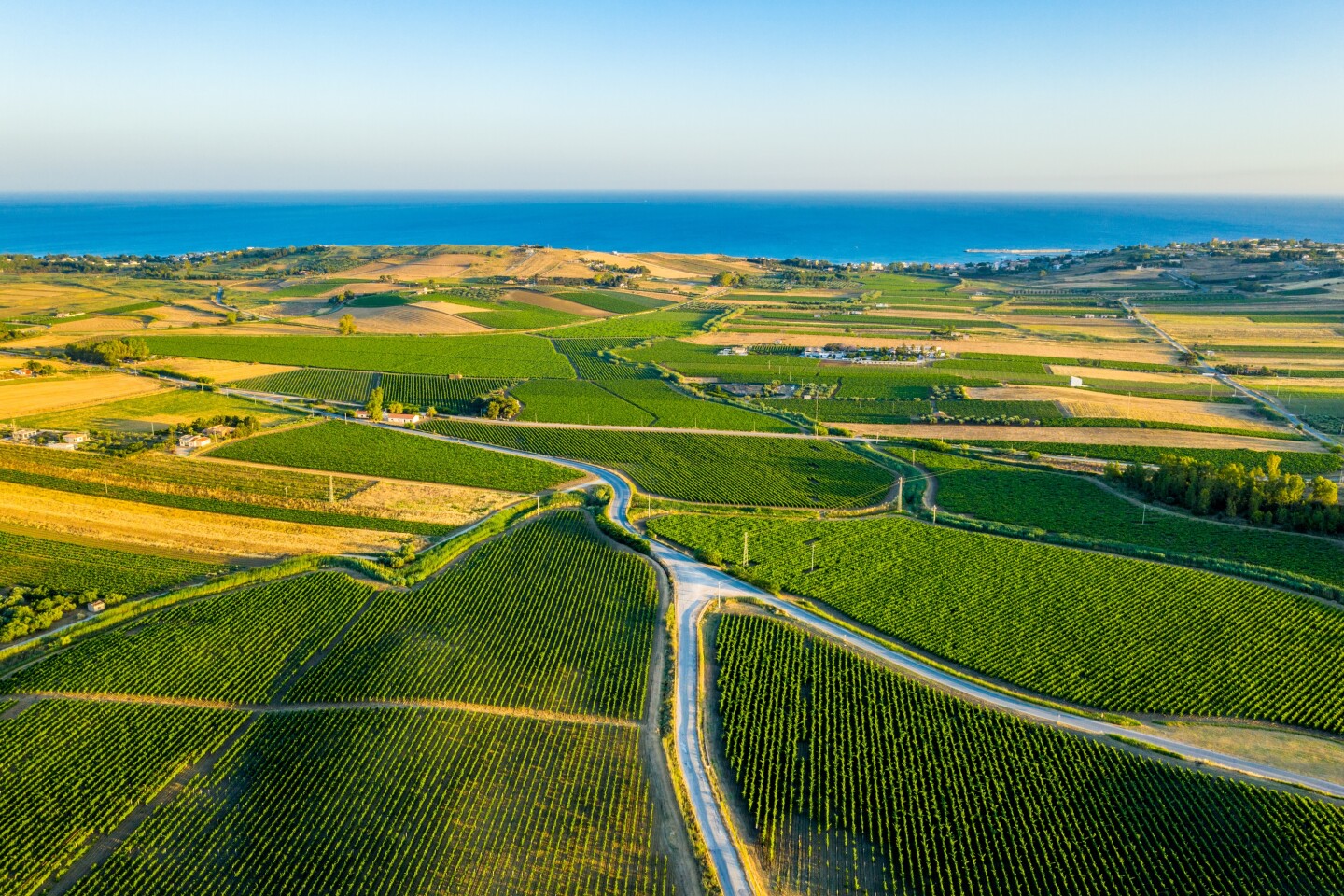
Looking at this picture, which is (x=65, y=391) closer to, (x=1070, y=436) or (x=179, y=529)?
(x=179, y=529)

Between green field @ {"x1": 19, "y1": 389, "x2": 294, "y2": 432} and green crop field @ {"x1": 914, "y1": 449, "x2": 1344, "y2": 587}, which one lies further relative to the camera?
green field @ {"x1": 19, "y1": 389, "x2": 294, "y2": 432}

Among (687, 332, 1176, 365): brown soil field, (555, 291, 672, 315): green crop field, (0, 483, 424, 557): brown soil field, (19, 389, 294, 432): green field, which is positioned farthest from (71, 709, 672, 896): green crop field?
(555, 291, 672, 315): green crop field

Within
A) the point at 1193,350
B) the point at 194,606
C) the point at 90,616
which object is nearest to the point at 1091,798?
the point at 194,606

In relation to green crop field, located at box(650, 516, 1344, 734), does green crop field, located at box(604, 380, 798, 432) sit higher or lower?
higher

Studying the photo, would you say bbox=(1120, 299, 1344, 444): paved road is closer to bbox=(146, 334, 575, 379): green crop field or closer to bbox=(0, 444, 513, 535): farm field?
bbox=(0, 444, 513, 535): farm field

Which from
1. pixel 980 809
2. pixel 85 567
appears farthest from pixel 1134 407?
pixel 85 567

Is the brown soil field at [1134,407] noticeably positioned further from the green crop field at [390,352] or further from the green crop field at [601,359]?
the green crop field at [390,352]
